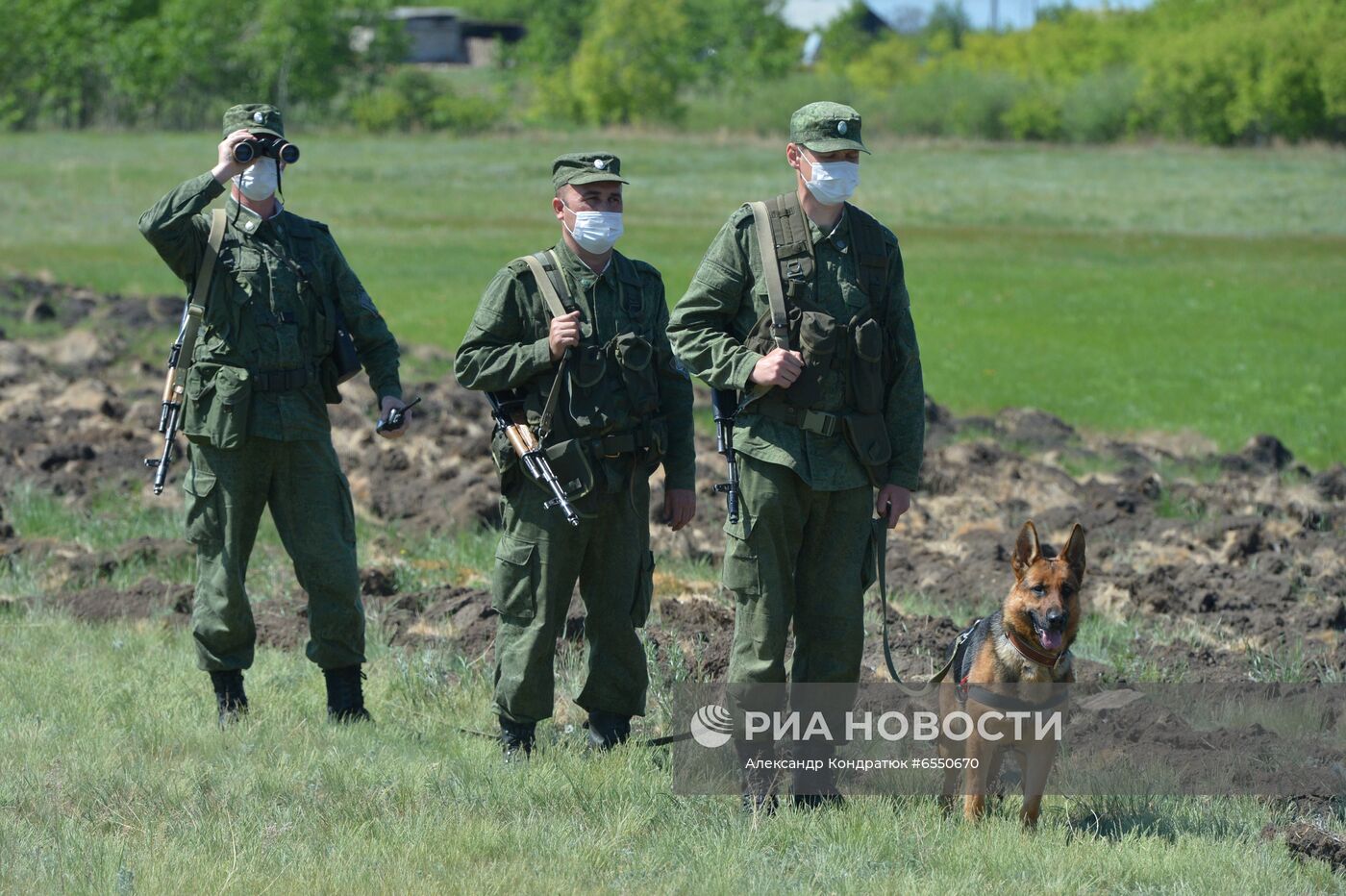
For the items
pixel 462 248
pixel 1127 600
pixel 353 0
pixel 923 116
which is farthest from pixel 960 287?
pixel 353 0

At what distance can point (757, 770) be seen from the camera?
662 centimetres

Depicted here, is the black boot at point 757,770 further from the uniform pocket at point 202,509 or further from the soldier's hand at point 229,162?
the soldier's hand at point 229,162

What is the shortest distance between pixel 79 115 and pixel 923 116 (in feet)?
132

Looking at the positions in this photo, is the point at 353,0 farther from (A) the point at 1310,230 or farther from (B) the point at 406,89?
(A) the point at 1310,230

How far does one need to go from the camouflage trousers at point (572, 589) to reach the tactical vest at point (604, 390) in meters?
0.13

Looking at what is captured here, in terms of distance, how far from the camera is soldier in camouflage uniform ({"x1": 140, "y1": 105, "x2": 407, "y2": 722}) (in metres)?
7.24

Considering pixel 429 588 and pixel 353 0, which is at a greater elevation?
pixel 353 0

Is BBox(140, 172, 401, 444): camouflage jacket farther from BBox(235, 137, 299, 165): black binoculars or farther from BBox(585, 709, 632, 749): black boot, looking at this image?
BBox(585, 709, 632, 749): black boot

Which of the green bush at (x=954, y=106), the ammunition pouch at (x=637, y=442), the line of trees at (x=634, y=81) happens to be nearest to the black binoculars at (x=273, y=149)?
the ammunition pouch at (x=637, y=442)

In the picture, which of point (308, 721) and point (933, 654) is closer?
point (308, 721)

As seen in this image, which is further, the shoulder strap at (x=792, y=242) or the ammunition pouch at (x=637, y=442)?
the ammunition pouch at (x=637, y=442)

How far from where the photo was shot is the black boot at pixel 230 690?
299 inches

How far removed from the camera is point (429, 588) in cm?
1005

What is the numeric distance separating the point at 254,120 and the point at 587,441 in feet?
6.73
